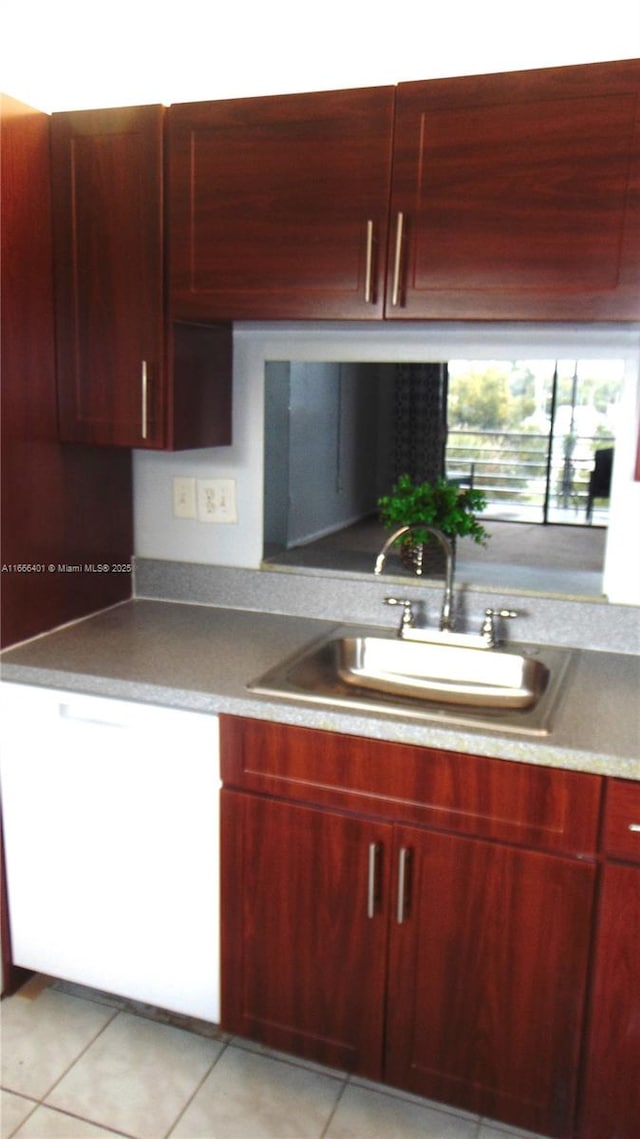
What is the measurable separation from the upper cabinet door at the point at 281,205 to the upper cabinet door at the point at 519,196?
6 centimetres

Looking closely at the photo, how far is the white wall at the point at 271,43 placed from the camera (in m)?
1.91

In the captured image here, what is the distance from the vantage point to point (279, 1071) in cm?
193

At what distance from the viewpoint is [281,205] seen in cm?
183

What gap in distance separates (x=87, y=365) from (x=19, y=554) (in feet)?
1.50

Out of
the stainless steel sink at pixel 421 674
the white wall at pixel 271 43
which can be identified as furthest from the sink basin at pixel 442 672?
the white wall at pixel 271 43

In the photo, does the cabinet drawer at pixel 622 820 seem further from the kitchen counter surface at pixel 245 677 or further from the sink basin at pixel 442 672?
the sink basin at pixel 442 672

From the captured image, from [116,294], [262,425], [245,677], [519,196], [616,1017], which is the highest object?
[519,196]

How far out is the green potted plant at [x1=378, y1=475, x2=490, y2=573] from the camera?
2.17 metres

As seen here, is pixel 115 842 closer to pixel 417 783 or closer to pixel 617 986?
pixel 417 783

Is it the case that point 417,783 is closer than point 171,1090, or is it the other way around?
point 417,783

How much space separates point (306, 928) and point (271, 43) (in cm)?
199

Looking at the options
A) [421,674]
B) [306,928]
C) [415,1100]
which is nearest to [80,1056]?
[306,928]

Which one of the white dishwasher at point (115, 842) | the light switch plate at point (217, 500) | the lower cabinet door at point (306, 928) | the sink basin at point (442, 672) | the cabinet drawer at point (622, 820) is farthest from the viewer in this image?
the light switch plate at point (217, 500)

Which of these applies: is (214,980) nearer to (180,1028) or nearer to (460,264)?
(180,1028)
